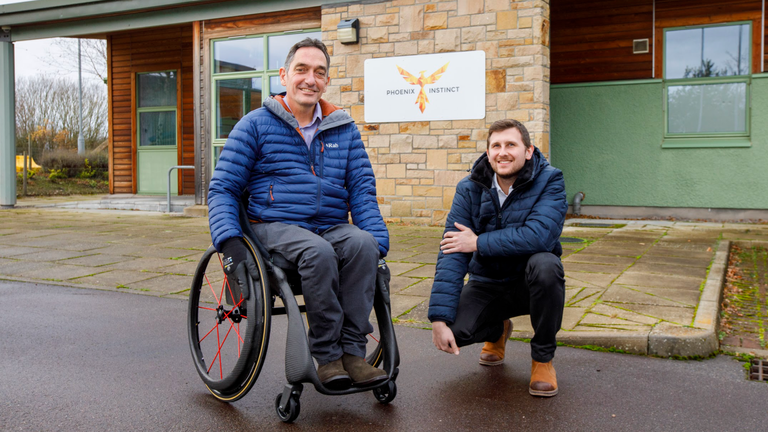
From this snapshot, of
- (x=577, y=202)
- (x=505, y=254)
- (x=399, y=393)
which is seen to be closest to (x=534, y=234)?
(x=505, y=254)

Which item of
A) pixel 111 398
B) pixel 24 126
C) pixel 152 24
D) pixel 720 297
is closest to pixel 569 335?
pixel 720 297

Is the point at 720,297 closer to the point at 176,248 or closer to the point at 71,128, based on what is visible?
the point at 176,248

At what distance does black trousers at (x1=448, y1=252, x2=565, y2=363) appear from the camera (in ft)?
10.0

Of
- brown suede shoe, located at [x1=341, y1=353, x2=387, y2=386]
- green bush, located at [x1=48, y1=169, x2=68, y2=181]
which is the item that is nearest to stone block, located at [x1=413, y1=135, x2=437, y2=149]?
brown suede shoe, located at [x1=341, y1=353, x2=387, y2=386]

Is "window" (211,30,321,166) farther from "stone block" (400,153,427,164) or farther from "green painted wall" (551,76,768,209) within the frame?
"green painted wall" (551,76,768,209)

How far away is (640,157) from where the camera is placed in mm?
11047

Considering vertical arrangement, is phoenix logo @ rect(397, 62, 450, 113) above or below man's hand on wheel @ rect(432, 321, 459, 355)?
above

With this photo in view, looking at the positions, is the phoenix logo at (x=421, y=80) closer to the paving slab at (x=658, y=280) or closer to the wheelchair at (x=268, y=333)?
Answer: the paving slab at (x=658, y=280)

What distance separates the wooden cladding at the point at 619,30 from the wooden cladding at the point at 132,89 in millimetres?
7623

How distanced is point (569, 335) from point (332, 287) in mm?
1733

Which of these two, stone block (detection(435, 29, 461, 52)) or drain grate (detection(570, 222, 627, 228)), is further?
drain grate (detection(570, 222, 627, 228))

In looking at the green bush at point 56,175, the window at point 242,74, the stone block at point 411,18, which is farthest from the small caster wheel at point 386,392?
the green bush at point 56,175

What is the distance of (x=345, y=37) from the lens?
1001 centimetres

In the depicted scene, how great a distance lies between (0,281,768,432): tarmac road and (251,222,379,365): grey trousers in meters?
0.32
